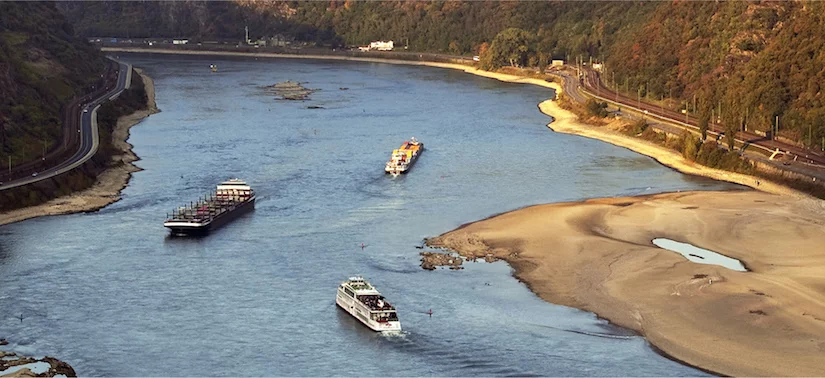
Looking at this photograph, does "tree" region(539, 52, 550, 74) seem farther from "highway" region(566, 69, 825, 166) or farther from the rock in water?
the rock in water

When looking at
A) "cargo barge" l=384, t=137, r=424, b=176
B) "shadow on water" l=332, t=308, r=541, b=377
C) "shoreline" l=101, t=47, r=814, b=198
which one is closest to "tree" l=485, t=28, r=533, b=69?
"shoreline" l=101, t=47, r=814, b=198

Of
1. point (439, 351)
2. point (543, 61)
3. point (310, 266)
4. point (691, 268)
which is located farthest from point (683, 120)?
point (543, 61)

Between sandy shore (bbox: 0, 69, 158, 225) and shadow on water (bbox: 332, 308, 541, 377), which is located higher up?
shadow on water (bbox: 332, 308, 541, 377)

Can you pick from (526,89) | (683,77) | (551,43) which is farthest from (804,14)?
(551,43)

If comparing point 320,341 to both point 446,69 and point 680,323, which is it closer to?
point 680,323

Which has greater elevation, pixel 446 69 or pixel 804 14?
pixel 804 14

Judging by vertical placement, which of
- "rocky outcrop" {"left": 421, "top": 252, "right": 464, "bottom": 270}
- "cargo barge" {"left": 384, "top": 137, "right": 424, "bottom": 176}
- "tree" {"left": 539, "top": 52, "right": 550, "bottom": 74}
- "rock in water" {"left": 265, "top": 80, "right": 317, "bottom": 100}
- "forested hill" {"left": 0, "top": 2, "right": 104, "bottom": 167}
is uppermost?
"forested hill" {"left": 0, "top": 2, "right": 104, "bottom": 167}

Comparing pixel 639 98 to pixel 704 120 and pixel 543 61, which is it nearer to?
pixel 704 120

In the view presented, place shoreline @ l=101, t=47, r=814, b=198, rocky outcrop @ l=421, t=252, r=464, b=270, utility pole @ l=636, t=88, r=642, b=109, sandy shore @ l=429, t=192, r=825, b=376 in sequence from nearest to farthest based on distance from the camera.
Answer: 1. sandy shore @ l=429, t=192, r=825, b=376
2. rocky outcrop @ l=421, t=252, r=464, b=270
3. shoreline @ l=101, t=47, r=814, b=198
4. utility pole @ l=636, t=88, r=642, b=109
